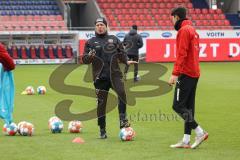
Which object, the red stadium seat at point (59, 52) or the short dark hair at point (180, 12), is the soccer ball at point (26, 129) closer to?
the short dark hair at point (180, 12)

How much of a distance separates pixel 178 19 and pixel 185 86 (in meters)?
1.09

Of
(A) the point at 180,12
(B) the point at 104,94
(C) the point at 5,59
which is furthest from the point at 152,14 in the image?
(A) the point at 180,12

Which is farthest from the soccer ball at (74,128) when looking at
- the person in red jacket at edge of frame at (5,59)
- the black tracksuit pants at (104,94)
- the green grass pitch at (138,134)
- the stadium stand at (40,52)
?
the stadium stand at (40,52)

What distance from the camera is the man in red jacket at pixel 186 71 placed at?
36.0ft

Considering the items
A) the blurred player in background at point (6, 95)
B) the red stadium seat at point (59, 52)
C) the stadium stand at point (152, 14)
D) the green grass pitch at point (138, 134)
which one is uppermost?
the blurred player in background at point (6, 95)

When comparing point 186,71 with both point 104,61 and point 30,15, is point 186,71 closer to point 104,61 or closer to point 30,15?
point 104,61

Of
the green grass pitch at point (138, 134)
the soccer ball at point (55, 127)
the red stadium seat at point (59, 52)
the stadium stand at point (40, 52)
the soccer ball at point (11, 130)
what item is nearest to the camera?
the green grass pitch at point (138, 134)

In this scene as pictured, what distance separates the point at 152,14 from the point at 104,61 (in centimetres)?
3565

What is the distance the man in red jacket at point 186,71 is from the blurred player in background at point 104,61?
63.6 inches

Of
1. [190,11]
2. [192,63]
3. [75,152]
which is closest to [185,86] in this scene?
[192,63]

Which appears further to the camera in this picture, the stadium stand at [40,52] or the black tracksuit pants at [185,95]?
the stadium stand at [40,52]

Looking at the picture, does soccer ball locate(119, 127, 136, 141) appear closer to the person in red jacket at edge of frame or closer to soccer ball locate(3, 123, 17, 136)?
soccer ball locate(3, 123, 17, 136)

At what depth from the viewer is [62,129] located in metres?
13.7

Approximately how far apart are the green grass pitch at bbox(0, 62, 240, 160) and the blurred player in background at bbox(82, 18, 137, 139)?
81 centimetres
